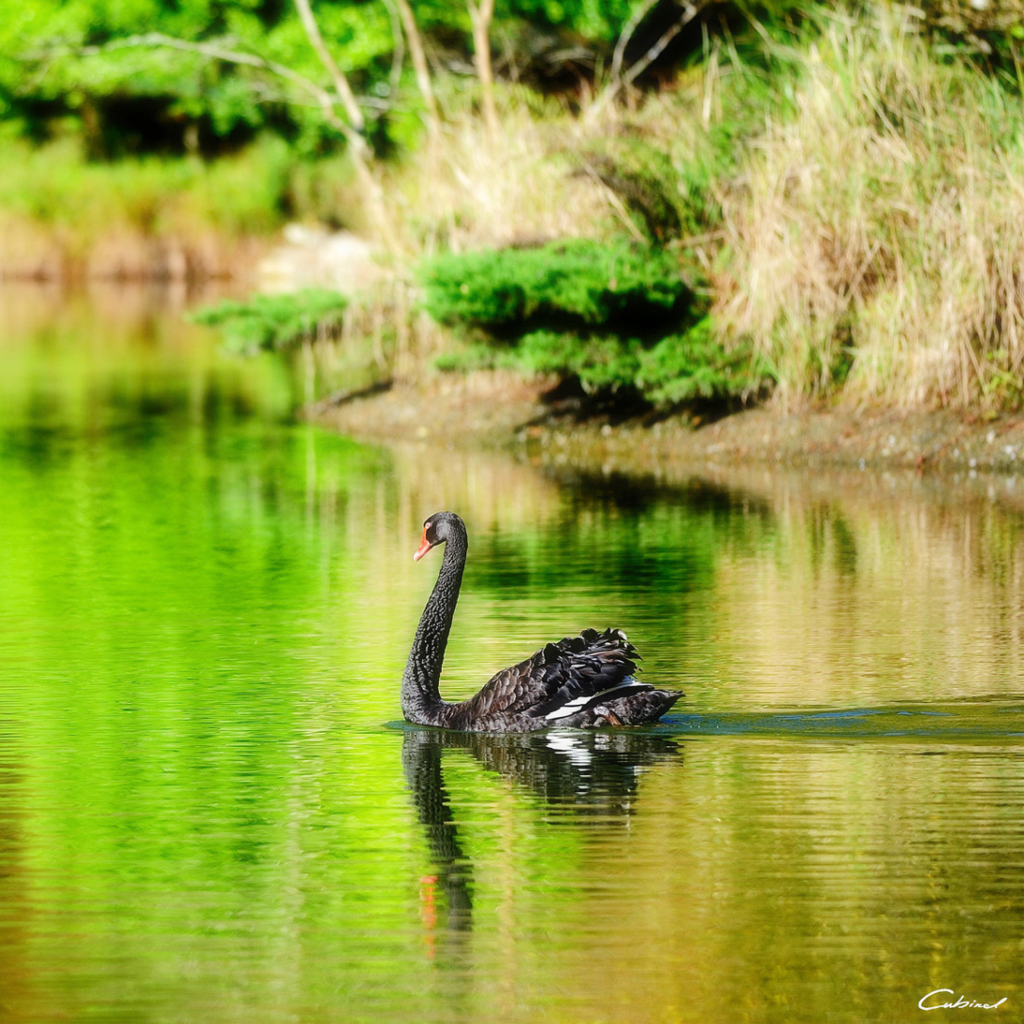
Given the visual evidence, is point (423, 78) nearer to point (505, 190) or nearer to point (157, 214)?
point (505, 190)

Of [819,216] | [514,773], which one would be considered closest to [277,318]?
[819,216]

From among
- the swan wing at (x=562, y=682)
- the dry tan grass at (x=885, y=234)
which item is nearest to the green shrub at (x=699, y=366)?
the dry tan grass at (x=885, y=234)

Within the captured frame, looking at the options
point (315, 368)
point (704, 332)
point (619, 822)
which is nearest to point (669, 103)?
point (704, 332)

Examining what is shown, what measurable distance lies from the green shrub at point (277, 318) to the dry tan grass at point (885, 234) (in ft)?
17.8

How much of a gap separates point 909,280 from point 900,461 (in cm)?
155

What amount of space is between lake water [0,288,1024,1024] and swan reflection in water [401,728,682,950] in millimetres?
23

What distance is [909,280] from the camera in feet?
57.4

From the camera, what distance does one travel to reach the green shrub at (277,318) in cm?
2278

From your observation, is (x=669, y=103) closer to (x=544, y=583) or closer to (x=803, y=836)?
(x=544, y=583)

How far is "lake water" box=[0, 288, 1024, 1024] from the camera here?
5848mm

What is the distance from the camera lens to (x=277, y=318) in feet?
75.9

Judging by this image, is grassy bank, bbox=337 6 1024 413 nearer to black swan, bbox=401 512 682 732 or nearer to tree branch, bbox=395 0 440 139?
tree branch, bbox=395 0 440 139
